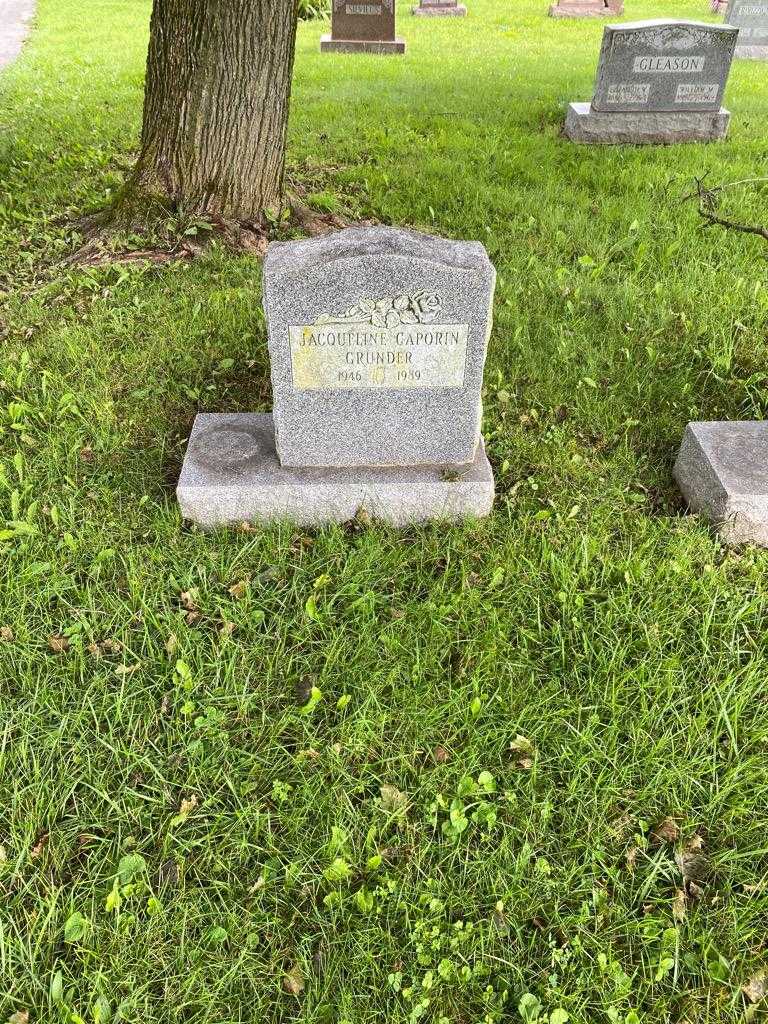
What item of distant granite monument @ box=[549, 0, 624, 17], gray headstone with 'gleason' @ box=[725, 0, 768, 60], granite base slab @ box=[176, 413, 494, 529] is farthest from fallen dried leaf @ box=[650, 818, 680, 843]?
distant granite monument @ box=[549, 0, 624, 17]

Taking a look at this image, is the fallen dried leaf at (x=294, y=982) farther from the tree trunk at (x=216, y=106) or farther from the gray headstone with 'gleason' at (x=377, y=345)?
the tree trunk at (x=216, y=106)

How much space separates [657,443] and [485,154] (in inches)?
159

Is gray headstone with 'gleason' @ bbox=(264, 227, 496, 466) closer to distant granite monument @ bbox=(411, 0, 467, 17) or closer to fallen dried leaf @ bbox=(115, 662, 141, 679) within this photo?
fallen dried leaf @ bbox=(115, 662, 141, 679)

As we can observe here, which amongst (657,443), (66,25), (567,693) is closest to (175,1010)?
(567,693)

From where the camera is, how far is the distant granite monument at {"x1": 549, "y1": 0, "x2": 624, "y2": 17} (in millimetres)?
15797

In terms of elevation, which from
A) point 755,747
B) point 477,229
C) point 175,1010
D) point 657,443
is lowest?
point 175,1010

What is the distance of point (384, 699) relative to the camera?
7.64ft

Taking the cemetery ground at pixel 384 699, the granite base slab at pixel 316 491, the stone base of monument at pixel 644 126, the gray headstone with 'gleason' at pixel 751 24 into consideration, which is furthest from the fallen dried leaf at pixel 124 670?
the gray headstone with 'gleason' at pixel 751 24

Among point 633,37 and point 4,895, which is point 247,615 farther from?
point 633,37

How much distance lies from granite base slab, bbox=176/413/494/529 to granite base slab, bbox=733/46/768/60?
12835mm

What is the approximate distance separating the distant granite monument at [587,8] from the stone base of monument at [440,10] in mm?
2175

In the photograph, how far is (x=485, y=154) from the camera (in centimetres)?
625

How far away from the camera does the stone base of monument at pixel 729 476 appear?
2.79m

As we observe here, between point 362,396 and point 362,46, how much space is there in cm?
1144
